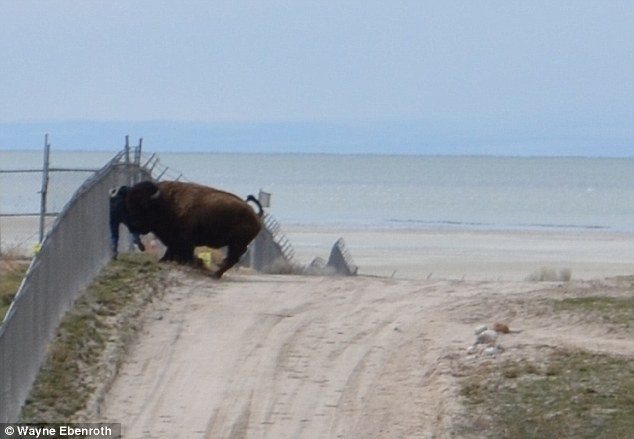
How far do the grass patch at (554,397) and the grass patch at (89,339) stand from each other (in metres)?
3.08

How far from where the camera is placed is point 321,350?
1408 cm

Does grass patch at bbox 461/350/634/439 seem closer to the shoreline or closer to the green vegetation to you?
the green vegetation

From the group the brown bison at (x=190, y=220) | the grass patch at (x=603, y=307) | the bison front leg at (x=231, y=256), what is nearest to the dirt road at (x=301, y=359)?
the grass patch at (x=603, y=307)

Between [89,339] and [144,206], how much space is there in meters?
4.23

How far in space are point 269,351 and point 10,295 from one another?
307 cm

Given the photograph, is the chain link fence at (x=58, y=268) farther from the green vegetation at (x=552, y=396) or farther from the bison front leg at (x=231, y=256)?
the green vegetation at (x=552, y=396)

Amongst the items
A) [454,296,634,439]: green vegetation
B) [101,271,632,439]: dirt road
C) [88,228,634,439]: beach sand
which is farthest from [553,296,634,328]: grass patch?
[454,296,634,439]: green vegetation

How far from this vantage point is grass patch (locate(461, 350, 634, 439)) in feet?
38.5

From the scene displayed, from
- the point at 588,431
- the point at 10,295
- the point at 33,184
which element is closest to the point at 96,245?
the point at 10,295

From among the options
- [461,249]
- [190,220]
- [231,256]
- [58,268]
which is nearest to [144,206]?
[190,220]

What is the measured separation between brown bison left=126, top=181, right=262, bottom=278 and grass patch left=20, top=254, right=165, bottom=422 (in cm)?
86

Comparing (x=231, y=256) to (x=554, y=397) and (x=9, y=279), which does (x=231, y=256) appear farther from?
(x=554, y=397)

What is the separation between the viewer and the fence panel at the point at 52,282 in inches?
439

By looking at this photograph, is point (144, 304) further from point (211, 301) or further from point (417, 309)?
point (417, 309)
